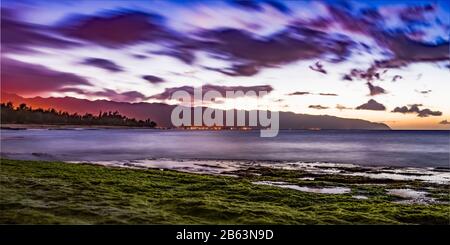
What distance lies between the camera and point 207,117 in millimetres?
4590

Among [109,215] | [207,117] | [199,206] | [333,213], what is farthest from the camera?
[333,213]
